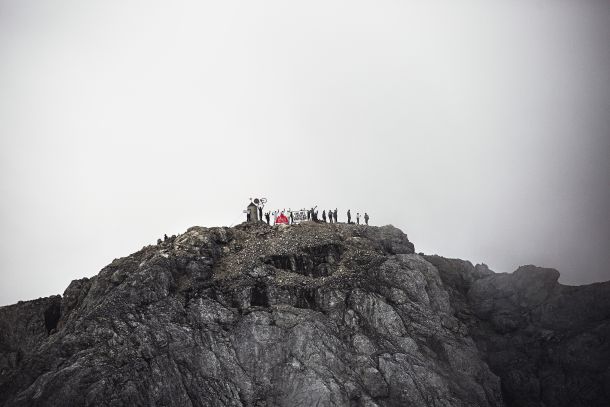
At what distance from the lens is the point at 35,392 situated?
38781 millimetres

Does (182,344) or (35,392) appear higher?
(182,344)

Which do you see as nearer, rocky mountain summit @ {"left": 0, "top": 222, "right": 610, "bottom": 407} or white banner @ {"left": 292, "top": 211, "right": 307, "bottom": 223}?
rocky mountain summit @ {"left": 0, "top": 222, "right": 610, "bottom": 407}

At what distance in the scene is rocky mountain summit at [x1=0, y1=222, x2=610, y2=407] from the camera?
4266 cm

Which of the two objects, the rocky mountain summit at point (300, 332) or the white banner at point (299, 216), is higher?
the white banner at point (299, 216)

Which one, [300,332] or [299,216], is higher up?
[299,216]

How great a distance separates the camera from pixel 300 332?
48.7 metres

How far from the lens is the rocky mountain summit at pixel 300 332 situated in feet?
140

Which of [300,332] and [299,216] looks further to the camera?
[299,216]

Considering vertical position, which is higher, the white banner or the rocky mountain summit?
the white banner

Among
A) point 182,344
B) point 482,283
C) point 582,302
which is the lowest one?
point 182,344

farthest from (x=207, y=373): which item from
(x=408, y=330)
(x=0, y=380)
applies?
(x=408, y=330)

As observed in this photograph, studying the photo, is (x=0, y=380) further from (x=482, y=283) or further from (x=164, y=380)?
(x=482, y=283)

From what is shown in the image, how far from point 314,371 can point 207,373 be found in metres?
12.0

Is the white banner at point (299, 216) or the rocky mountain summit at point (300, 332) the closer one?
the rocky mountain summit at point (300, 332)
